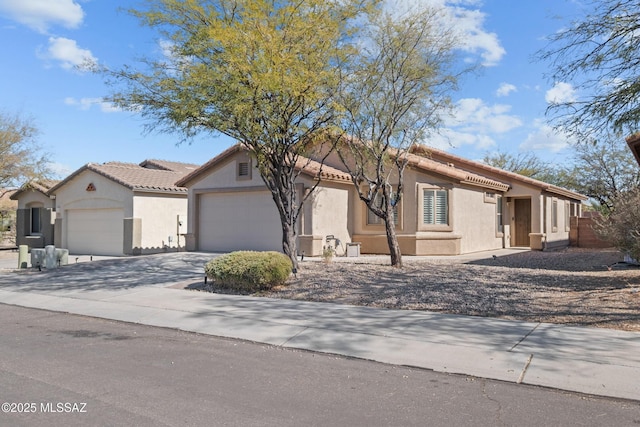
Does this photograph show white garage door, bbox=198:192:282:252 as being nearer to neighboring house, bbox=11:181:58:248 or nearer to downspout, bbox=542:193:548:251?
neighboring house, bbox=11:181:58:248

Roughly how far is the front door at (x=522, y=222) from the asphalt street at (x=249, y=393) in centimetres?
2120

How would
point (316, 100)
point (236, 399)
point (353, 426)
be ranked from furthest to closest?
1. point (316, 100)
2. point (236, 399)
3. point (353, 426)

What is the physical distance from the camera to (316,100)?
13352 mm

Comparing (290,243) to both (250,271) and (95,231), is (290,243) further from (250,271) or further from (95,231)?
(95,231)

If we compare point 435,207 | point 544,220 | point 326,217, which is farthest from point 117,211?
point 544,220

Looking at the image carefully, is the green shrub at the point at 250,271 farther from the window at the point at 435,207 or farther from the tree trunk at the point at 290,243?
the window at the point at 435,207

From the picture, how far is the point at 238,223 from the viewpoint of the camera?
2219 centimetres

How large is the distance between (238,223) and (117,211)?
20.0 feet

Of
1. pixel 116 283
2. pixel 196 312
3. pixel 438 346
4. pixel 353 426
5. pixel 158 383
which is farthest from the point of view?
pixel 116 283

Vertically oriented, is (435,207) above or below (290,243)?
above

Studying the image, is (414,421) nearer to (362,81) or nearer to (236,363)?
(236,363)

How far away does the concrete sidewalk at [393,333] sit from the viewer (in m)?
6.33

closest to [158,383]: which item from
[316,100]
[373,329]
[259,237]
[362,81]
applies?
[373,329]

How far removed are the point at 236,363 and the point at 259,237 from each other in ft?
48.5
